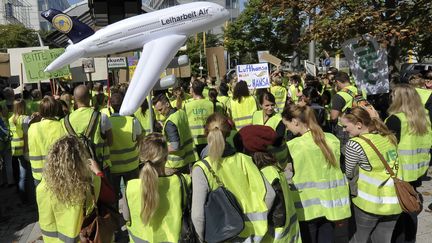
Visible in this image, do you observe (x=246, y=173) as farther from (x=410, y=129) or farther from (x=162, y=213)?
(x=410, y=129)

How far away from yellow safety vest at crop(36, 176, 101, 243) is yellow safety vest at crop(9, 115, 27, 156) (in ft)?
14.1

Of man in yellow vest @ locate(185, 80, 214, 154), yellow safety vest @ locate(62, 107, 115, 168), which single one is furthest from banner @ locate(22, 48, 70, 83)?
yellow safety vest @ locate(62, 107, 115, 168)

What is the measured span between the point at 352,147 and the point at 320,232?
2.71 feet

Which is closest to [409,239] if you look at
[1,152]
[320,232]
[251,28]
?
[320,232]

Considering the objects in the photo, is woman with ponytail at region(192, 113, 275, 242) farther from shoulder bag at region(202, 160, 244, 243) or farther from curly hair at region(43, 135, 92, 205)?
curly hair at region(43, 135, 92, 205)

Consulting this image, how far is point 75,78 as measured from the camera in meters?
11.6

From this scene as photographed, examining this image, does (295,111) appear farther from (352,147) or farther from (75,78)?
(75,78)

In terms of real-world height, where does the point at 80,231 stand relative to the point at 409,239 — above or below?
above

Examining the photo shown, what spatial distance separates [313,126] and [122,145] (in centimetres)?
255

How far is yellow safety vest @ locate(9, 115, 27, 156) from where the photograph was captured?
6758mm

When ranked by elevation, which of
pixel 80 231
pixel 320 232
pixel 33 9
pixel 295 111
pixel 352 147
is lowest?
pixel 320 232

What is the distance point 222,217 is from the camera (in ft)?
8.93

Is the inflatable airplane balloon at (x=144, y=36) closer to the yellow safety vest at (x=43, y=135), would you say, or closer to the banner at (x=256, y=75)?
the yellow safety vest at (x=43, y=135)

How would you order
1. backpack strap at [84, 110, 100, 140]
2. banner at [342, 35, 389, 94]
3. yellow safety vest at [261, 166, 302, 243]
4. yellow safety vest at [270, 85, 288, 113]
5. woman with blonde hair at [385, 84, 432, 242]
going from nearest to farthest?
1. yellow safety vest at [261, 166, 302, 243]
2. woman with blonde hair at [385, 84, 432, 242]
3. backpack strap at [84, 110, 100, 140]
4. banner at [342, 35, 389, 94]
5. yellow safety vest at [270, 85, 288, 113]
